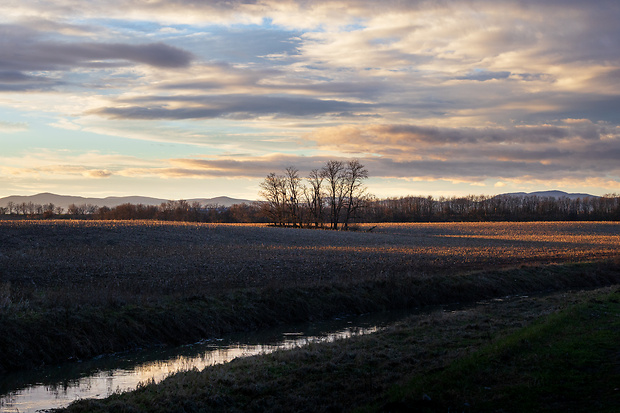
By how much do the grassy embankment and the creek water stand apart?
2.94 feet

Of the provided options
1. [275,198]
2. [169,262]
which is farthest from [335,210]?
[169,262]

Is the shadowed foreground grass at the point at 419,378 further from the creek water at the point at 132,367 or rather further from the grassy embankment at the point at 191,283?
the grassy embankment at the point at 191,283

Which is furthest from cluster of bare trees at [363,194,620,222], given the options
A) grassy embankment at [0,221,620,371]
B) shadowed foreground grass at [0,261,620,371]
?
shadowed foreground grass at [0,261,620,371]

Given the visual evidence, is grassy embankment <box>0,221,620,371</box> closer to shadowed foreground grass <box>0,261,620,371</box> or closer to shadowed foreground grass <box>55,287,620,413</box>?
shadowed foreground grass <box>0,261,620,371</box>

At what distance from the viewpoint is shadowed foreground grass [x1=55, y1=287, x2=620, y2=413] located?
9300mm

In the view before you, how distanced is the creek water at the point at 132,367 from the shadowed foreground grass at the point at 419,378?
2189 mm

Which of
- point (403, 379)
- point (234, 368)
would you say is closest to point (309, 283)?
point (234, 368)

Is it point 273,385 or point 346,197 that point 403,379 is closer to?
point 273,385

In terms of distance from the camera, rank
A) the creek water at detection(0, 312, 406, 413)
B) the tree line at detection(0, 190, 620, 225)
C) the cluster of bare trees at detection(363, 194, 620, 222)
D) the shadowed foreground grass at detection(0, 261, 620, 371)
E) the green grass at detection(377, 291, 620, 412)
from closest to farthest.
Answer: the green grass at detection(377, 291, 620, 412) → the creek water at detection(0, 312, 406, 413) → the shadowed foreground grass at detection(0, 261, 620, 371) → the tree line at detection(0, 190, 620, 225) → the cluster of bare trees at detection(363, 194, 620, 222)

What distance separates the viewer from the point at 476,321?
18.5m

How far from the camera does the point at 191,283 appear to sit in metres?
24.6

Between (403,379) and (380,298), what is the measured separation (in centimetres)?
1531

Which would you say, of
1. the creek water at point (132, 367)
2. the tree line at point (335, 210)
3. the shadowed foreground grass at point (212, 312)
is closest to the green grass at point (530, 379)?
the creek water at point (132, 367)

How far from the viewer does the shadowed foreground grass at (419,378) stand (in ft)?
30.5
